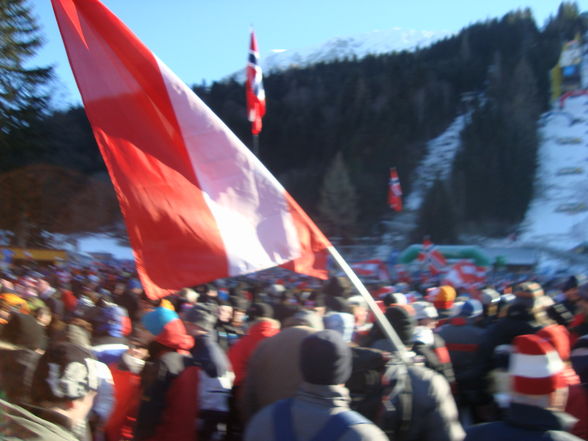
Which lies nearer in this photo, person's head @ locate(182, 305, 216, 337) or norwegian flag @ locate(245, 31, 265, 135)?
person's head @ locate(182, 305, 216, 337)

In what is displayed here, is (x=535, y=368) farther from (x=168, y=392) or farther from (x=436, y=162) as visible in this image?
(x=436, y=162)

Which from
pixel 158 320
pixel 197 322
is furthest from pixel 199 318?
pixel 158 320

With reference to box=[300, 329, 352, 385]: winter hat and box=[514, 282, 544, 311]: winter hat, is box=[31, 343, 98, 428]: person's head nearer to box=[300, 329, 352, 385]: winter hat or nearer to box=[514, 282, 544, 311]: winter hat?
box=[300, 329, 352, 385]: winter hat

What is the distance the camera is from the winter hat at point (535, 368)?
1.88m

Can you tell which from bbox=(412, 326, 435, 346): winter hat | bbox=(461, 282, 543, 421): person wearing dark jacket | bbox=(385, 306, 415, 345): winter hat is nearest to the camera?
bbox=(385, 306, 415, 345): winter hat

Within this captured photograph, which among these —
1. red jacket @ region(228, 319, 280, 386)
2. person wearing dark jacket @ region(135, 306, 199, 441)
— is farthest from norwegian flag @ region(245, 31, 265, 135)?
person wearing dark jacket @ region(135, 306, 199, 441)

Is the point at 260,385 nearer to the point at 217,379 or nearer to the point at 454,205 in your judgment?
the point at 217,379

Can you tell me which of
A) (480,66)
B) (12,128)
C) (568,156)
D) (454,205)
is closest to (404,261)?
(12,128)

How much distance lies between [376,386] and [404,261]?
901 inches

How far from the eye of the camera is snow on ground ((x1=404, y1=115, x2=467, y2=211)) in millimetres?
50781

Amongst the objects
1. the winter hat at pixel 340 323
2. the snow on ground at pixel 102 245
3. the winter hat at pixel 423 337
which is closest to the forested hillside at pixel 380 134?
the snow on ground at pixel 102 245

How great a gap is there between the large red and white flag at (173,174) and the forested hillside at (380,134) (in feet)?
86.2

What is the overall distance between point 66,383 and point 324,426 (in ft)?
2.89

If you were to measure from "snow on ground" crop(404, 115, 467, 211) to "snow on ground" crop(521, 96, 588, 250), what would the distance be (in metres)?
7.23
